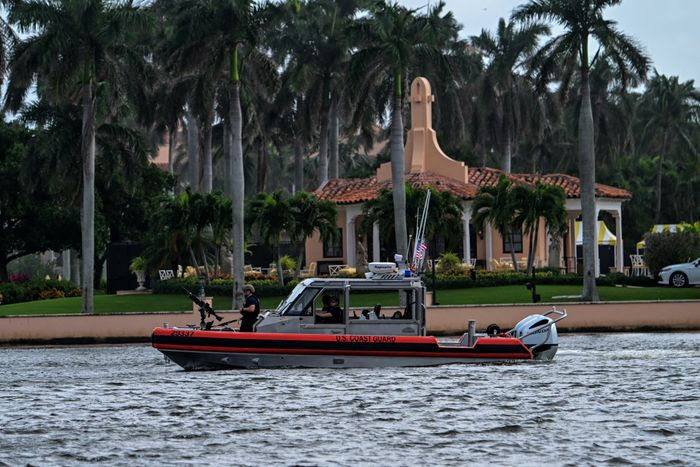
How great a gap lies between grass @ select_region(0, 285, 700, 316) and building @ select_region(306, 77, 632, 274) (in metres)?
7.97

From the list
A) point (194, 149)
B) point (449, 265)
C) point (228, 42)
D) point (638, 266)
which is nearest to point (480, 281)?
point (449, 265)

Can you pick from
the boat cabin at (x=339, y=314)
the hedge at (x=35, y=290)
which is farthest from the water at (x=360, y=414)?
the hedge at (x=35, y=290)

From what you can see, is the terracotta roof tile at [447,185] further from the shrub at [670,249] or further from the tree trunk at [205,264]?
the tree trunk at [205,264]

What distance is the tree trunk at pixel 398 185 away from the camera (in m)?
44.2

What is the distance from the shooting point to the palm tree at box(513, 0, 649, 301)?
143ft

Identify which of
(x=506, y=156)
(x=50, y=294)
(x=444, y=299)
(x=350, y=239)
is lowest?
(x=444, y=299)

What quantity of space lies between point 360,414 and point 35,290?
37.1 metres

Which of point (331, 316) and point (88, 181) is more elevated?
point (88, 181)

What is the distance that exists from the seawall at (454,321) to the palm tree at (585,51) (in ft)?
17.3

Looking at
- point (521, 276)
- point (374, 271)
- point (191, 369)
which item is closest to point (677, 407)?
point (374, 271)

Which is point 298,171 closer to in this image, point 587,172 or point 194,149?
point 194,149

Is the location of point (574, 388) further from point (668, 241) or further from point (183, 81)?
point (183, 81)

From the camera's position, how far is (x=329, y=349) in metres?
25.5

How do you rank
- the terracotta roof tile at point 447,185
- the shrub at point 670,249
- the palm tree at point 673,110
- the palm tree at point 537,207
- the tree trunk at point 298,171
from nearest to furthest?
the palm tree at point 537,207 < the shrub at point 670,249 < the terracotta roof tile at point 447,185 < the tree trunk at point 298,171 < the palm tree at point 673,110
